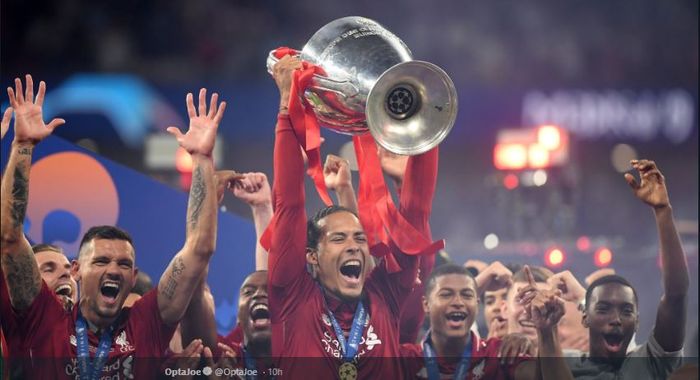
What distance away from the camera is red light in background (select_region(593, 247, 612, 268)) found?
6520mm

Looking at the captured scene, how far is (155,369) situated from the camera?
4.11 meters

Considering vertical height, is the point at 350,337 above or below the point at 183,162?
below

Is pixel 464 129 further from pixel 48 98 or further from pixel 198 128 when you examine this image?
pixel 198 128

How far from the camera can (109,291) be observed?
4.02 metres

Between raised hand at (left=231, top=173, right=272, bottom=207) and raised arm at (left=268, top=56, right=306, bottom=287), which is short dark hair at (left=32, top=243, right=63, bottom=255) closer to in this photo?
raised hand at (left=231, top=173, right=272, bottom=207)

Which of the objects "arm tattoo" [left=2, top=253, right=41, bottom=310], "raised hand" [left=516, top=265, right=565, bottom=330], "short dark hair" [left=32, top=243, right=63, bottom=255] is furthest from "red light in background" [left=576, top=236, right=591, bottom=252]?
"arm tattoo" [left=2, top=253, right=41, bottom=310]

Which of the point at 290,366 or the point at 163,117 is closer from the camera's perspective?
the point at 290,366

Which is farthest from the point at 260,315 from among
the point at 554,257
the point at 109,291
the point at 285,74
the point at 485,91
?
the point at 485,91

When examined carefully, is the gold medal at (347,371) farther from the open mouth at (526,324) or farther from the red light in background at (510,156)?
the red light in background at (510,156)

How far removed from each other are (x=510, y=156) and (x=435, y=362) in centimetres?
356

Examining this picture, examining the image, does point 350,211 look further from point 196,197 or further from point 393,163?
point 196,197

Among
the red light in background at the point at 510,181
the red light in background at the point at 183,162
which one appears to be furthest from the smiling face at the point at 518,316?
the red light in background at the point at 510,181

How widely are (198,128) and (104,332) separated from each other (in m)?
0.83

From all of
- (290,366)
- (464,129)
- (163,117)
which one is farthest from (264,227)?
(464,129)
